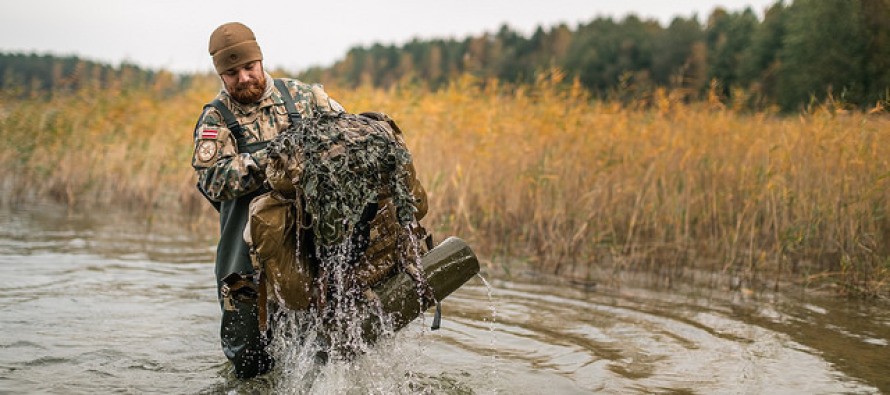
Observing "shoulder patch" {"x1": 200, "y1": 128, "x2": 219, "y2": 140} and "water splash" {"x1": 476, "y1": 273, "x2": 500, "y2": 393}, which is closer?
"shoulder patch" {"x1": 200, "y1": 128, "x2": 219, "y2": 140}

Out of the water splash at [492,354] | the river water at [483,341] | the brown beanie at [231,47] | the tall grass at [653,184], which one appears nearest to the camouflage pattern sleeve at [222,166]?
the brown beanie at [231,47]

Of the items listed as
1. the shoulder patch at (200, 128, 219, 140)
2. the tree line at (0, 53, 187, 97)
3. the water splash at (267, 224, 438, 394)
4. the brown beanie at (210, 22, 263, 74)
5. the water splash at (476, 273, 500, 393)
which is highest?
the tree line at (0, 53, 187, 97)

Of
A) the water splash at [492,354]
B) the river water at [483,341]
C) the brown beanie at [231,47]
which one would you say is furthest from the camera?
the water splash at [492,354]

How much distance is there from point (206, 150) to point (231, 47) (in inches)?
21.1

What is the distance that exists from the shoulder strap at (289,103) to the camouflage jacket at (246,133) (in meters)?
0.03

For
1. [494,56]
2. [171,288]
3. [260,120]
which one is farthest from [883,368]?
[494,56]

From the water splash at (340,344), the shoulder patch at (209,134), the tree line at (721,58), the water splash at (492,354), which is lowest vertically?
the water splash at (492,354)

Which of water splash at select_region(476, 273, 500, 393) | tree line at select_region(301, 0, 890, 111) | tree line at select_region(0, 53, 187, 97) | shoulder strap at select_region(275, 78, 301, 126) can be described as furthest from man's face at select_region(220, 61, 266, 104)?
tree line at select_region(0, 53, 187, 97)

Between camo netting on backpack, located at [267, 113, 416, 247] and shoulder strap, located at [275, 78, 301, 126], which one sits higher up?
shoulder strap, located at [275, 78, 301, 126]

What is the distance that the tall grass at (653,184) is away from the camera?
7.00 metres

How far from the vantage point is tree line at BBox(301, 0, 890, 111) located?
915 cm

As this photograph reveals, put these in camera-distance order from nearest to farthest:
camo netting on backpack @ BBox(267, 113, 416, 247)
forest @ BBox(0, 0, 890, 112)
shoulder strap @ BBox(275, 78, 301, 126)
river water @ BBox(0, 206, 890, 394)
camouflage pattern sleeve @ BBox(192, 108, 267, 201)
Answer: camo netting on backpack @ BBox(267, 113, 416, 247), camouflage pattern sleeve @ BBox(192, 108, 267, 201), shoulder strap @ BBox(275, 78, 301, 126), river water @ BBox(0, 206, 890, 394), forest @ BBox(0, 0, 890, 112)

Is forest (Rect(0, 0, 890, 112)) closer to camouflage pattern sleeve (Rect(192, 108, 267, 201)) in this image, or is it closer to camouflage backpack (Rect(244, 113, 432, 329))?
camouflage backpack (Rect(244, 113, 432, 329))

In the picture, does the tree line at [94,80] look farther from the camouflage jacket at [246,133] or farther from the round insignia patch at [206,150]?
the round insignia patch at [206,150]
